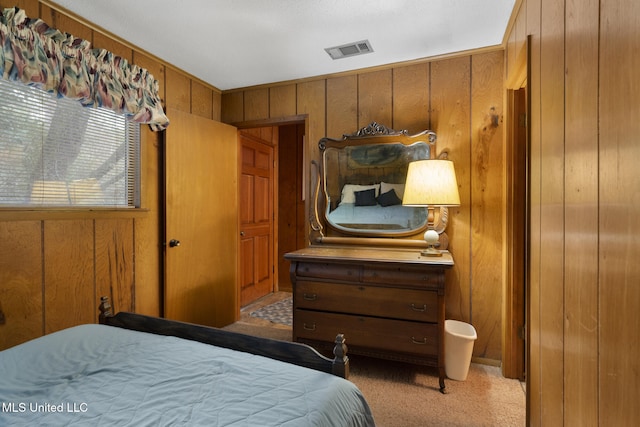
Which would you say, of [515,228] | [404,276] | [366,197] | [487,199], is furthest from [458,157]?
[404,276]

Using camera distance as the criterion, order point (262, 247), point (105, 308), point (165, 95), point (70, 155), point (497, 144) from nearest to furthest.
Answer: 1. point (105, 308)
2. point (70, 155)
3. point (497, 144)
4. point (165, 95)
5. point (262, 247)

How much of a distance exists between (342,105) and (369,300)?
1.76m

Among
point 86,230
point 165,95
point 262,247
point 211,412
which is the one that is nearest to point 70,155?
point 86,230

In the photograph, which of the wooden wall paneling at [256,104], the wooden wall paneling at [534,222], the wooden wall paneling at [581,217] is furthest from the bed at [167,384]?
the wooden wall paneling at [256,104]

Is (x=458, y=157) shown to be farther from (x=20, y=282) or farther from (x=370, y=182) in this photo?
(x=20, y=282)

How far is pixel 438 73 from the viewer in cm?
A: 266

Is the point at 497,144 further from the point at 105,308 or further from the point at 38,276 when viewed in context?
the point at 38,276

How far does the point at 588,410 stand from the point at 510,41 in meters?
2.24

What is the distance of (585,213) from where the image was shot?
1007 mm

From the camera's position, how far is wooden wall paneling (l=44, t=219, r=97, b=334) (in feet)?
6.55

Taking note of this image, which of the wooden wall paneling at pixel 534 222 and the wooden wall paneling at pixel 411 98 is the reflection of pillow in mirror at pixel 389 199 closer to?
the wooden wall paneling at pixel 411 98

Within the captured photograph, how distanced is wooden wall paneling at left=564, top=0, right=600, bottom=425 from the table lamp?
1141mm

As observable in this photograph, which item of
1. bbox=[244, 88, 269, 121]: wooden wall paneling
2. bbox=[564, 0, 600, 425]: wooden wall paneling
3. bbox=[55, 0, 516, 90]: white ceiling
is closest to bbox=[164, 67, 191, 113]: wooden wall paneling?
bbox=[55, 0, 516, 90]: white ceiling

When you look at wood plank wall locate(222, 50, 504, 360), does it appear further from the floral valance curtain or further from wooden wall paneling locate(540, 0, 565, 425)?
the floral valance curtain
